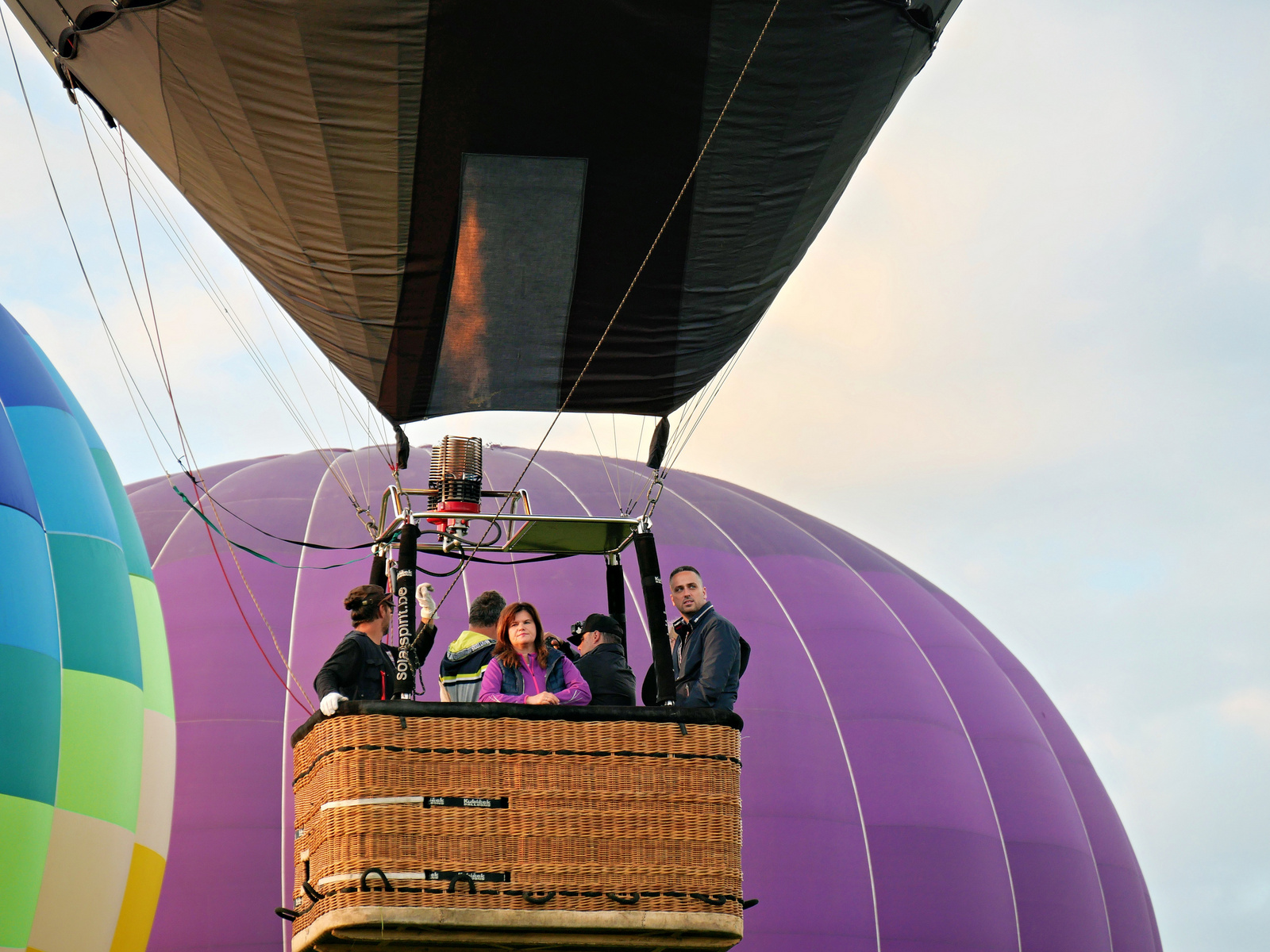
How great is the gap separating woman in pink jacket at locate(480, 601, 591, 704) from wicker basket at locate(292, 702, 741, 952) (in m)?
0.32

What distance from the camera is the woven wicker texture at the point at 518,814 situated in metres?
3.12

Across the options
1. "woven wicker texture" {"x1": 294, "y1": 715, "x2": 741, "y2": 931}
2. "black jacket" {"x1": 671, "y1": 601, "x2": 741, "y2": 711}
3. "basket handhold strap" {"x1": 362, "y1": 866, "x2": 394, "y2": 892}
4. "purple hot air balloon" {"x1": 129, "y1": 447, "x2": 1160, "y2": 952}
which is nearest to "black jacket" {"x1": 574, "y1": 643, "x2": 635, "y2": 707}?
"black jacket" {"x1": 671, "y1": 601, "x2": 741, "y2": 711}

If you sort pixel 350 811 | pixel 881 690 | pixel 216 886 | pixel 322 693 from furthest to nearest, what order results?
pixel 881 690 < pixel 216 886 < pixel 322 693 < pixel 350 811

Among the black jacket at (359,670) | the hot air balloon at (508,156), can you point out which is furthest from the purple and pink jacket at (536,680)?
the hot air balloon at (508,156)

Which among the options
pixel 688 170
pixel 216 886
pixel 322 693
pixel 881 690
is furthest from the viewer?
pixel 881 690

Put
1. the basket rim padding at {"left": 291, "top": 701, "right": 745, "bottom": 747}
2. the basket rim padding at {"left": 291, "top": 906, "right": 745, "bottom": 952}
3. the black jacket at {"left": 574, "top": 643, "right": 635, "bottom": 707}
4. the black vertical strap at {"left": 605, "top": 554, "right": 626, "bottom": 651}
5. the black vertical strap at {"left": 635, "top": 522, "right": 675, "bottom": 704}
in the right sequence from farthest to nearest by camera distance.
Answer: the black vertical strap at {"left": 605, "top": 554, "right": 626, "bottom": 651} < the black jacket at {"left": 574, "top": 643, "right": 635, "bottom": 707} < the black vertical strap at {"left": 635, "top": 522, "right": 675, "bottom": 704} < the basket rim padding at {"left": 291, "top": 701, "right": 745, "bottom": 747} < the basket rim padding at {"left": 291, "top": 906, "right": 745, "bottom": 952}

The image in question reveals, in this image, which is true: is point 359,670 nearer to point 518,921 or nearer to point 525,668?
point 525,668

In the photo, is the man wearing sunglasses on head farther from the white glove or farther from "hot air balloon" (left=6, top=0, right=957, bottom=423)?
"hot air balloon" (left=6, top=0, right=957, bottom=423)

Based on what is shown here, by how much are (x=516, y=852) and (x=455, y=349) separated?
2130 mm

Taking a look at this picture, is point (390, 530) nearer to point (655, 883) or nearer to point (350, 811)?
point (350, 811)

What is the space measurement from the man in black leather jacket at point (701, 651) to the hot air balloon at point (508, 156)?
50.2 inches

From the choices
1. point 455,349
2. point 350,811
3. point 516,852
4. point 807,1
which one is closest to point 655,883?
point 516,852

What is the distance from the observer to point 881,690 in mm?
8953

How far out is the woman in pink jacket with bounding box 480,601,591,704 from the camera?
3.60 metres
